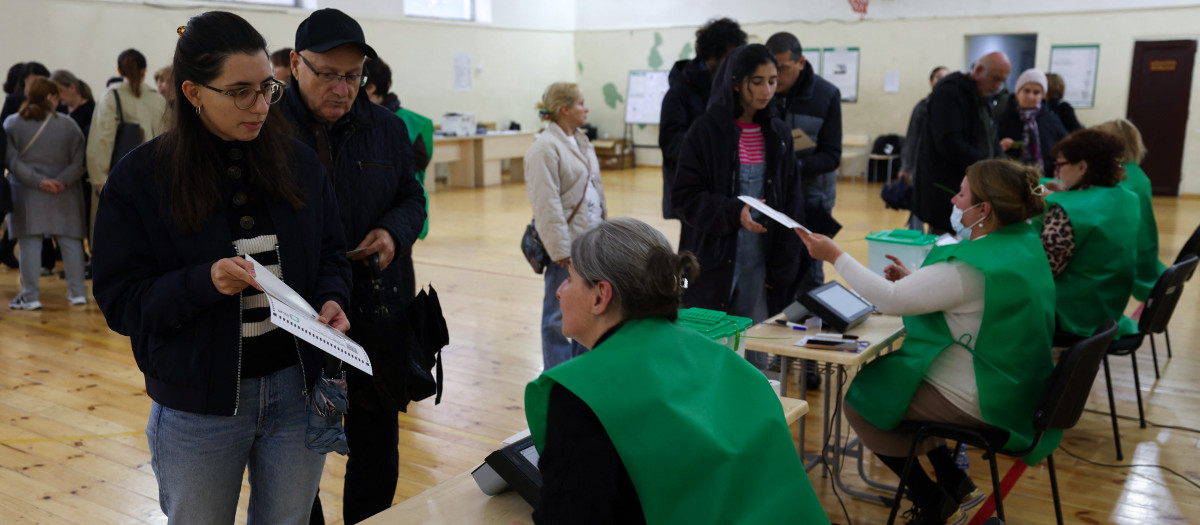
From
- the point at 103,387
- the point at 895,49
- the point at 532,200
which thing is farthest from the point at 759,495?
the point at 895,49

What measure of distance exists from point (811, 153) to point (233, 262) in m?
3.17

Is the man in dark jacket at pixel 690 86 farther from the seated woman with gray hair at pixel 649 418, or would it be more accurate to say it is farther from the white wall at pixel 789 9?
the white wall at pixel 789 9

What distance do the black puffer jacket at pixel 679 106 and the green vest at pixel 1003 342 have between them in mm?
1615

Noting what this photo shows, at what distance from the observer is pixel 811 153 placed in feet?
13.6

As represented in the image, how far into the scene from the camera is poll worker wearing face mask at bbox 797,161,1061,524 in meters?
2.50

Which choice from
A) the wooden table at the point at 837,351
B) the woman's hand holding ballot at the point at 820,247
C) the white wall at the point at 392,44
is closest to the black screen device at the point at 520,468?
the wooden table at the point at 837,351

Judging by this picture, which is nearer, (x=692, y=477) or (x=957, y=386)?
(x=692, y=477)

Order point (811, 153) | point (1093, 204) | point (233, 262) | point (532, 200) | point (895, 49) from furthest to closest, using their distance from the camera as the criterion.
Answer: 1. point (895, 49)
2. point (811, 153)
3. point (532, 200)
4. point (1093, 204)
5. point (233, 262)

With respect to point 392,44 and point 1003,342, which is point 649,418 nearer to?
point 1003,342

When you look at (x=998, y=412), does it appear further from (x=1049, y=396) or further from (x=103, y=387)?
(x=103, y=387)

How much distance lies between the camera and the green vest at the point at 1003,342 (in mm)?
2492

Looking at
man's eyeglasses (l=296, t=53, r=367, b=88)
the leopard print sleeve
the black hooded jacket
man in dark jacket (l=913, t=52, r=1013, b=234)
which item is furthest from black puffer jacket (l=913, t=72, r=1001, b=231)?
man's eyeglasses (l=296, t=53, r=367, b=88)

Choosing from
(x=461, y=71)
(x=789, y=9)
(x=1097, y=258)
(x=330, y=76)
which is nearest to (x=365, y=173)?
(x=330, y=76)

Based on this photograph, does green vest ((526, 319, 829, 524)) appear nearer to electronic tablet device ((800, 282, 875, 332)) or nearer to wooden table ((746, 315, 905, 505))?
wooden table ((746, 315, 905, 505))
